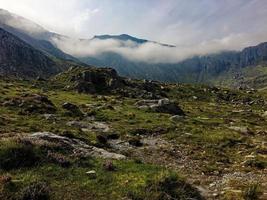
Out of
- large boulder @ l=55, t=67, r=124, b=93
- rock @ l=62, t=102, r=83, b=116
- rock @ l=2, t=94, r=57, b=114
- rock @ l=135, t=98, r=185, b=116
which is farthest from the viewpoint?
large boulder @ l=55, t=67, r=124, b=93

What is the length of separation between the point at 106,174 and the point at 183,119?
3427cm

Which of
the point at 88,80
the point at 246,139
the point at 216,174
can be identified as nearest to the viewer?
the point at 216,174

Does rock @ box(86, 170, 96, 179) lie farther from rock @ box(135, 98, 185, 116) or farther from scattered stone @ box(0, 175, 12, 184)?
rock @ box(135, 98, 185, 116)

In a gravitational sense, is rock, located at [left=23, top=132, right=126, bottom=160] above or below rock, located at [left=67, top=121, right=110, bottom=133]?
above

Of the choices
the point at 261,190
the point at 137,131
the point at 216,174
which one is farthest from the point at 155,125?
the point at 261,190

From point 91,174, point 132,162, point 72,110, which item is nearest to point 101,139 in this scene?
point 132,162

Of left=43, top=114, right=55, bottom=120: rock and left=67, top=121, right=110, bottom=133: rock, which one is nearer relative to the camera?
left=67, top=121, right=110, bottom=133: rock

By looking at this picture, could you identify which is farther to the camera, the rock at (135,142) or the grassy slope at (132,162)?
the rock at (135,142)

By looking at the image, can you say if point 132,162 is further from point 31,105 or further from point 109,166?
point 31,105

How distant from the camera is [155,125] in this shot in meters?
46.0

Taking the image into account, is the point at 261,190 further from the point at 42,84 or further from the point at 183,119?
the point at 42,84

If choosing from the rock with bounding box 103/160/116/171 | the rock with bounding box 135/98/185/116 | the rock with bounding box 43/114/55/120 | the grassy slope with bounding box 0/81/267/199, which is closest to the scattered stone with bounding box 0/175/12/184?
the grassy slope with bounding box 0/81/267/199

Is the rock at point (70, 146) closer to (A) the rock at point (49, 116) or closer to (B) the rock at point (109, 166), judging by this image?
(B) the rock at point (109, 166)

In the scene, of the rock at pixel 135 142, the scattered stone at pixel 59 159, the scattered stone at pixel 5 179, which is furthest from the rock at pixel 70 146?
the rock at pixel 135 142
